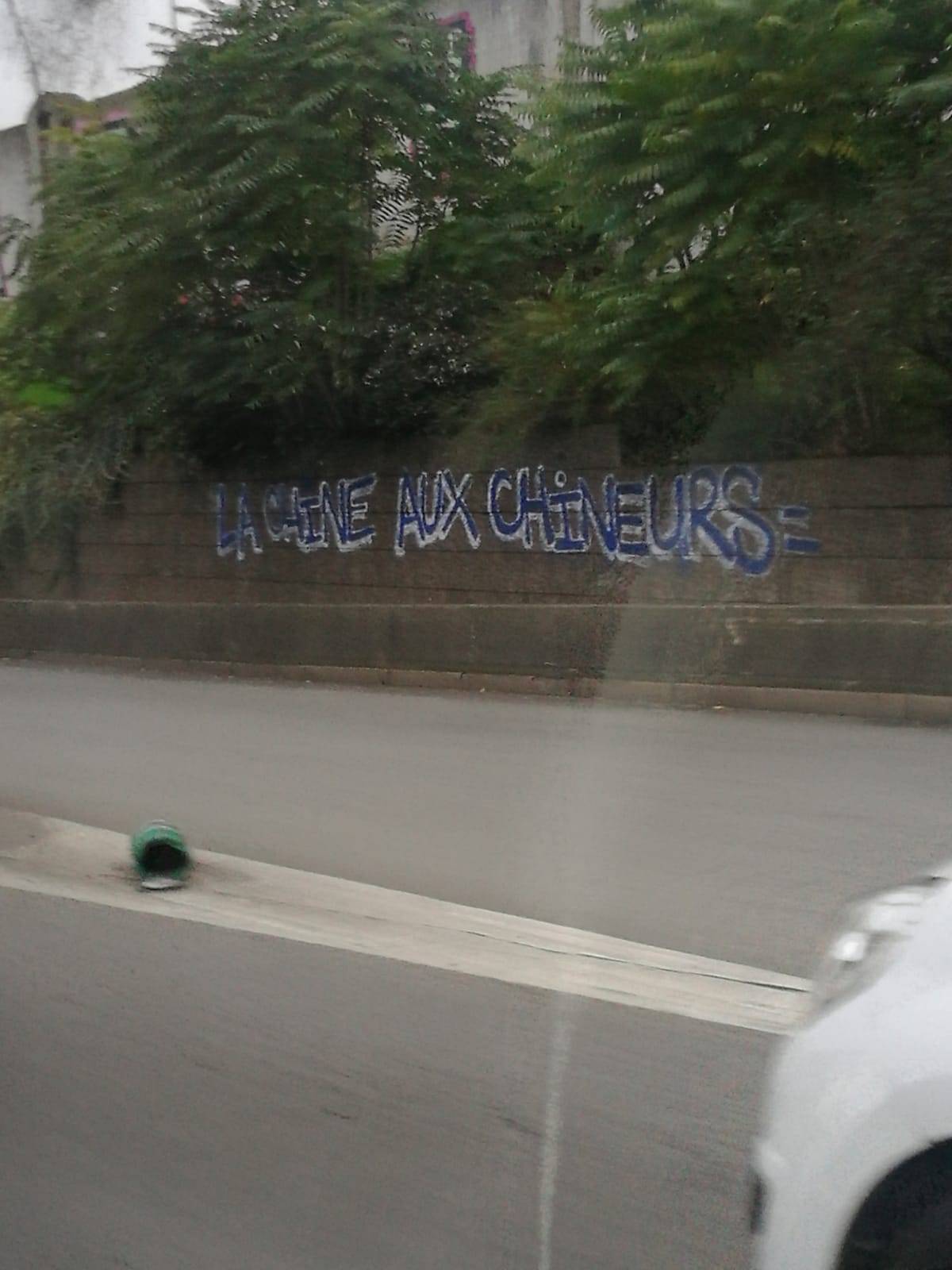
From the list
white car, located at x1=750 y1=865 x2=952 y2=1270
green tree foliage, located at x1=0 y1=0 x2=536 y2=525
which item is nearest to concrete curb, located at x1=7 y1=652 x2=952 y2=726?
green tree foliage, located at x1=0 y1=0 x2=536 y2=525

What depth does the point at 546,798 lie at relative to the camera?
10.3 m

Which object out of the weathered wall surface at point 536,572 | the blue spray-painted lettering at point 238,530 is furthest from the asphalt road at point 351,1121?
the blue spray-painted lettering at point 238,530

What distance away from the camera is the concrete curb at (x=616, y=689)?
1298 centimetres

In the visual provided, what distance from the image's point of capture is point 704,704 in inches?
550

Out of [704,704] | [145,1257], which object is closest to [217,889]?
[145,1257]

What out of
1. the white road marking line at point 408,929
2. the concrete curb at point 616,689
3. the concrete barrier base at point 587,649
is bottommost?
the white road marking line at point 408,929

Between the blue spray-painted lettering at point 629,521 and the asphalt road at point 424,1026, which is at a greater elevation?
the blue spray-painted lettering at point 629,521

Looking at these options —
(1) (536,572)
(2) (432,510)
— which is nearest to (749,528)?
(1) (536,572)

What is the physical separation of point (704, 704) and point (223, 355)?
8.11 metres

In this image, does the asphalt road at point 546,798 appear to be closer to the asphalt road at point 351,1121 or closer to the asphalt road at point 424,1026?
the asphalt road at point 424,1026

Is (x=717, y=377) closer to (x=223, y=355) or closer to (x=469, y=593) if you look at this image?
(x=469, y=593)

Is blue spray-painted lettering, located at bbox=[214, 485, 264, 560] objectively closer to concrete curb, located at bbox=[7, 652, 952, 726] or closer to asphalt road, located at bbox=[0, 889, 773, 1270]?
concrete curb, located at bbox=[7, 652, 952, 726]

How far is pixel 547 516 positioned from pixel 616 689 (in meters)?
3.27

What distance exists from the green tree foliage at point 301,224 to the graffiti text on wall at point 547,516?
86cm
